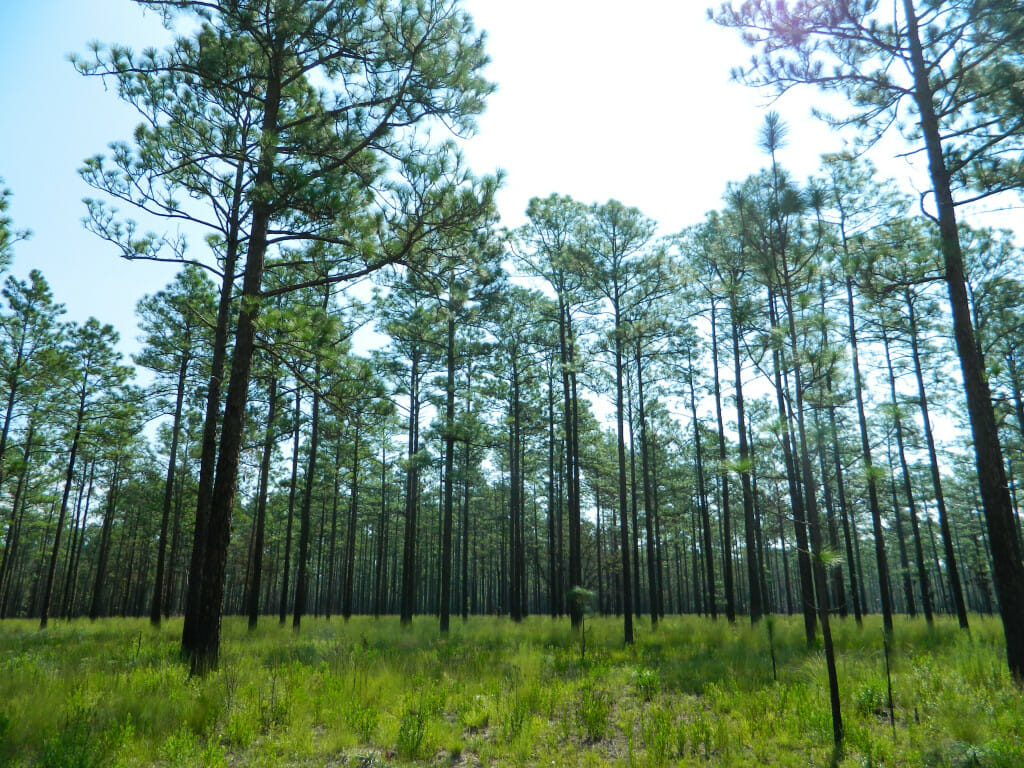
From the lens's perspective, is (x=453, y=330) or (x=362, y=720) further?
(x=453, y=330)

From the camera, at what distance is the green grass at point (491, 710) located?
15.0 feet

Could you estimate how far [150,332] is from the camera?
15.4 meters

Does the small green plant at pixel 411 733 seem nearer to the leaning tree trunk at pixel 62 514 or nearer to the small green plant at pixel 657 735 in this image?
the small green plant at pixel 657 735

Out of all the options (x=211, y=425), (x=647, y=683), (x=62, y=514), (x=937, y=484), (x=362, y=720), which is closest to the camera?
(x=362, y=720)

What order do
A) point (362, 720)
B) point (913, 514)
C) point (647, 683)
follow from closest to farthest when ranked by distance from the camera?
1. point (362, 720)
2. point (647, 683)
3. point (913, 514)

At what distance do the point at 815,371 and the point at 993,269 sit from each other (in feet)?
43.4

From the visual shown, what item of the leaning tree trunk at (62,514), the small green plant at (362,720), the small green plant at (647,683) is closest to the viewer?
the small green plant at (362,720)

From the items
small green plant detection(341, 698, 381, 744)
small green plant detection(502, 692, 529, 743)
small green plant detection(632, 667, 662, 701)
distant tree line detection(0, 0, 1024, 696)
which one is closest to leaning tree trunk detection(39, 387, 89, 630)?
distant tree line detection(0, 0, 1024, 696)

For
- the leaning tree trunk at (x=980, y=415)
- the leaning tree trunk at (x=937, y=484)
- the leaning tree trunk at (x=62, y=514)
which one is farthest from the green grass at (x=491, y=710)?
the leaning tree trunk at (x=62, y=514)

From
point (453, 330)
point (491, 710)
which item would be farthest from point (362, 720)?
point (453, 330)

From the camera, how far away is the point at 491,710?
19.8 ft

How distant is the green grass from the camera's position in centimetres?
458

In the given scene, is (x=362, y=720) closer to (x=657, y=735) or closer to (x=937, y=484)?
(x=657, y=735)

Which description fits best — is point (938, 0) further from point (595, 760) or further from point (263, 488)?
point (263, 488)
